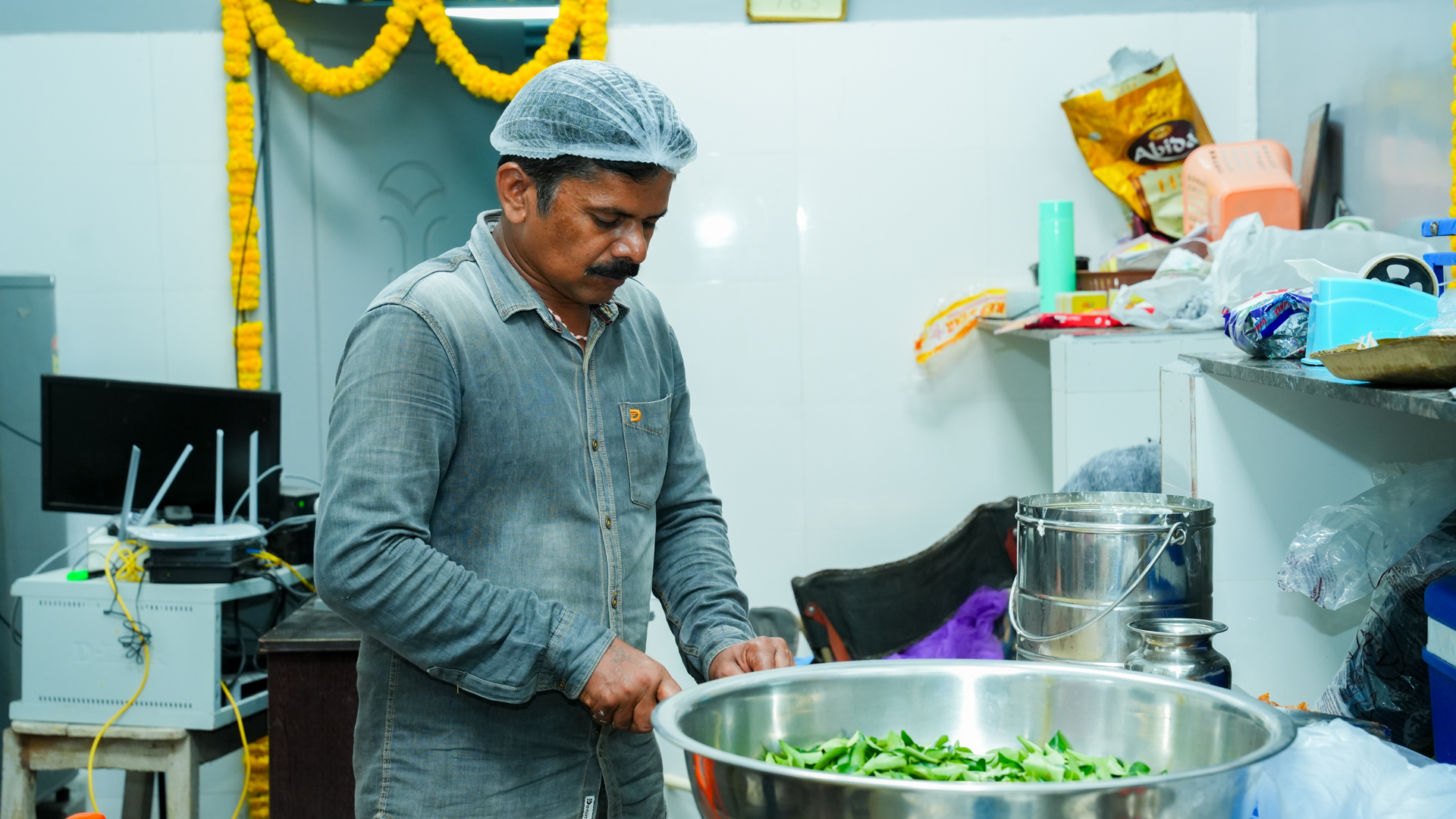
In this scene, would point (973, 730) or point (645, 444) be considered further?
point (645, 444)

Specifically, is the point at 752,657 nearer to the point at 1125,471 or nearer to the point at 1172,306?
the point at 1125,471

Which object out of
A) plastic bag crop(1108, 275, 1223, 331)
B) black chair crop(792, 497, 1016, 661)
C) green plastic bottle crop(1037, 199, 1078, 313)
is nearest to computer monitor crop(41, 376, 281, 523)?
black chair crop(792, 497, 1016, 661)

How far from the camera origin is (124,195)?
128 inches

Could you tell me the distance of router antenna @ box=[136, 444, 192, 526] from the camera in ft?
8.88

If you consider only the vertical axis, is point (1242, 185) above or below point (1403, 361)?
above

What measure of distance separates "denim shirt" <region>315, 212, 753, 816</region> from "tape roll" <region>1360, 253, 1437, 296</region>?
889 mm

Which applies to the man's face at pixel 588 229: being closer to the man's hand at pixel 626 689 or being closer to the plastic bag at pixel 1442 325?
the man's hand at pixel 626 689

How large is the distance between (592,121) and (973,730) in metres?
0.79

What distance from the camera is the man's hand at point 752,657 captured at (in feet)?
4.14

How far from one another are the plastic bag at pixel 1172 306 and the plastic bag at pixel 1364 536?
77cm

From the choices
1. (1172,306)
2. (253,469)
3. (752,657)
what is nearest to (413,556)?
(752,657)

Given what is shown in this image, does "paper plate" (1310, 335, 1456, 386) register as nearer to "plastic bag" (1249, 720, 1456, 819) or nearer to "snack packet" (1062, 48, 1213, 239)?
"plastic bag" (1249, 720, 1456, 819)

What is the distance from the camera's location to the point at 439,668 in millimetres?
1238

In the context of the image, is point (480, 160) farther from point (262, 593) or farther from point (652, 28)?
point (262, 593)
